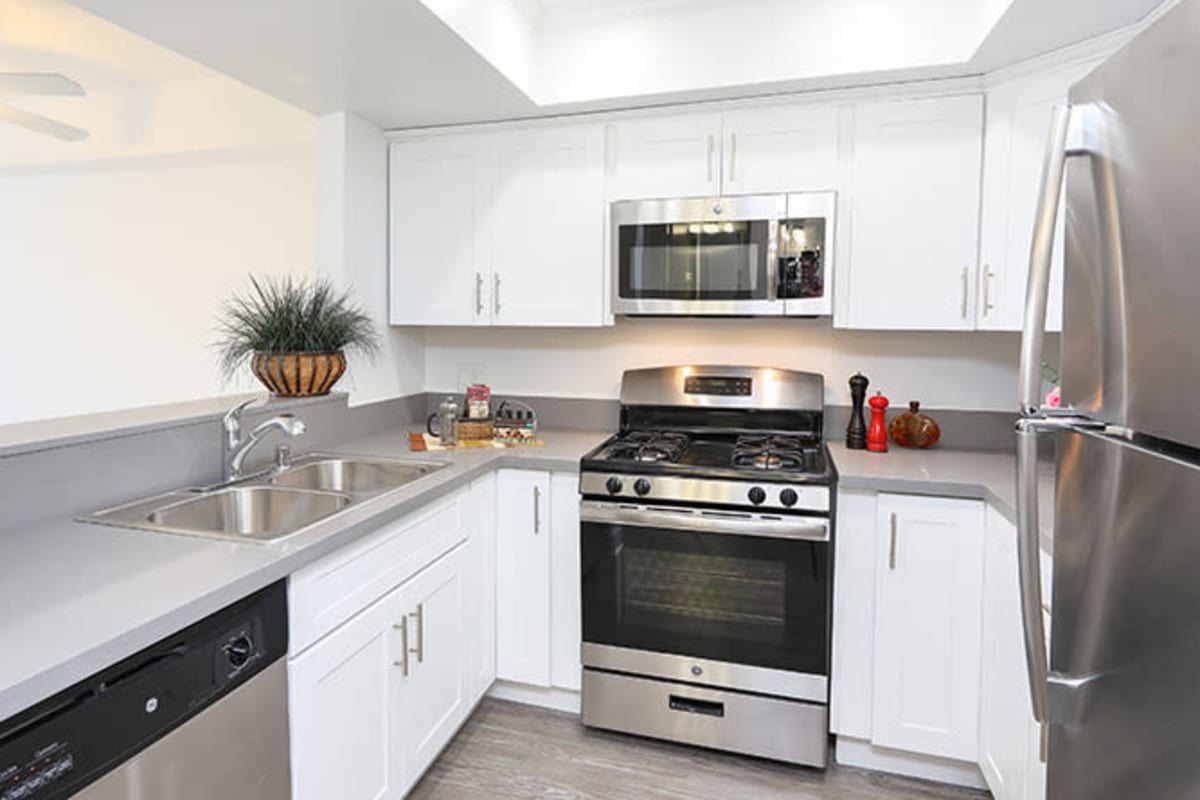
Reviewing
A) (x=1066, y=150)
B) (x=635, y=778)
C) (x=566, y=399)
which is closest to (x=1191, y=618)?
(x=1066, y=150)

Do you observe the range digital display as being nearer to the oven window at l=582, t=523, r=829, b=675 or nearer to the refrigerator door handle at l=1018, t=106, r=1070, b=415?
the oven window at l=582, t=523, r=829, b=675

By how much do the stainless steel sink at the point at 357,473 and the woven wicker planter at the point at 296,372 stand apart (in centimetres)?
27

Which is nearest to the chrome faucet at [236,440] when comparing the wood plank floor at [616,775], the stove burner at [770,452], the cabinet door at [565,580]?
the cabinet door at [565,580]

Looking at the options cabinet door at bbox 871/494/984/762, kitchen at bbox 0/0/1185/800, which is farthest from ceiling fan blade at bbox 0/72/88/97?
cabinet door at bbox 871/494/984/762

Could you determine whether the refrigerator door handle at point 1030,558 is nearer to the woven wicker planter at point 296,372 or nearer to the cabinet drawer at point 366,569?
the cabinet drawer at point 366,569

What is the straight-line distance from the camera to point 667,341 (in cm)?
274

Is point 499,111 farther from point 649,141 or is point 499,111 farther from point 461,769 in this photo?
point 461,769

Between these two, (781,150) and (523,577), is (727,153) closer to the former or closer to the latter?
(781,150)

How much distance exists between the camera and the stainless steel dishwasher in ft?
2.85

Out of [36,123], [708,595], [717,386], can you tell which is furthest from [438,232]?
[708,595]

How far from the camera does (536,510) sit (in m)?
2.27

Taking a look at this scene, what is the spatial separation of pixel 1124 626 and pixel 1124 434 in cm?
23

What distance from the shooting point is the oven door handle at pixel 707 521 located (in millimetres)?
1946

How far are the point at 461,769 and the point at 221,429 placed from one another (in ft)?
4.12
